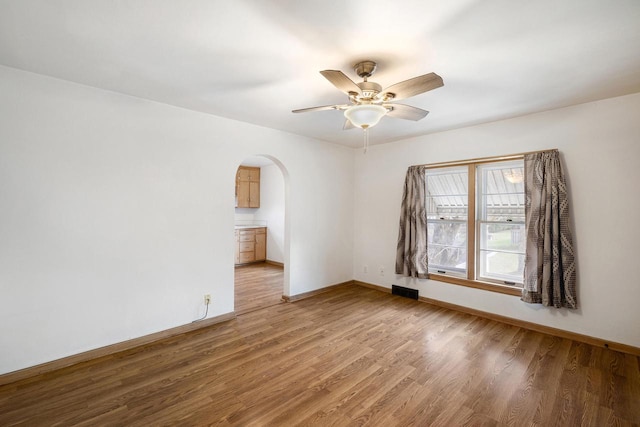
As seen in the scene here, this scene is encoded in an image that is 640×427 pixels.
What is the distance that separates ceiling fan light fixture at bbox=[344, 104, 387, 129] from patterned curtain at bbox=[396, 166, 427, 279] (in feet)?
7.47

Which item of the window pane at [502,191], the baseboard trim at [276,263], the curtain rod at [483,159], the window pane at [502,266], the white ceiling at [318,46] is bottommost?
the baseboard trim at [276,263]

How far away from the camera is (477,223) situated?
384 centimetres

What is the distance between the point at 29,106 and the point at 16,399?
89.5 inches

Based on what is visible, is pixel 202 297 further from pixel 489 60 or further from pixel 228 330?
pixel 489 60

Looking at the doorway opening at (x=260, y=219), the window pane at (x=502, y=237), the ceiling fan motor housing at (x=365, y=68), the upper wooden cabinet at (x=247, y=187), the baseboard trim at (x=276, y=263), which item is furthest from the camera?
the upper wooden cabinet at (x=247, y=187)

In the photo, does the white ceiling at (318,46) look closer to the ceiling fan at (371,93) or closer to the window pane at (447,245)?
the ceiling fan at (371,93)

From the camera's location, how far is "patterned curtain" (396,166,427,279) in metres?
4.21

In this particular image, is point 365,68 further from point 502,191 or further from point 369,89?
point 502,191

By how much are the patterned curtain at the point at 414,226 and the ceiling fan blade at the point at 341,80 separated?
2.44 m

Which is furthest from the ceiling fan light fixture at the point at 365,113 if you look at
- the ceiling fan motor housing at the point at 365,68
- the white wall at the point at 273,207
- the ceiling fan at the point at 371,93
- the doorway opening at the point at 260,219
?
the white wall at the point at 273,207

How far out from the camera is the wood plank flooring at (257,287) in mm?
4105

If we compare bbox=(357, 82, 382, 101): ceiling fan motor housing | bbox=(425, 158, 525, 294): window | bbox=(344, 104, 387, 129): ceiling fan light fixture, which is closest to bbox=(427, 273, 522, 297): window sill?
bbox=(425, 158, 525, 294): window

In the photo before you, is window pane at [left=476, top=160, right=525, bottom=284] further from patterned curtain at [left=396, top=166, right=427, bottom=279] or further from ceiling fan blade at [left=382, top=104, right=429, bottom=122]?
ceiling fan blade at [left=382, top=104, right=429, bottom=122]

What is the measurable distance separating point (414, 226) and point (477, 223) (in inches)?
32.9
